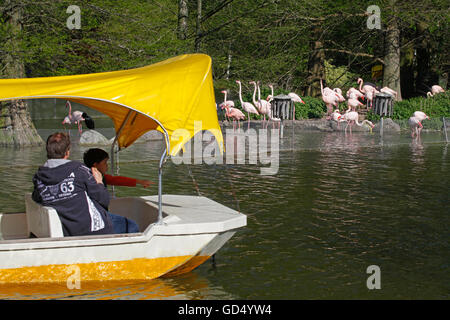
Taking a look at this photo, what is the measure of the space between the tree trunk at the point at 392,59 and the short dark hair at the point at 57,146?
27.8m

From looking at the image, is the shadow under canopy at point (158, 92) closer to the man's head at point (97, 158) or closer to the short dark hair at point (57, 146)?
the short dark hair at point (57, 146)

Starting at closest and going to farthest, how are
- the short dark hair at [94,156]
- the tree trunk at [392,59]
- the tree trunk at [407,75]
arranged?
the short dark hair at [94,156], the tree trunk at [392,59], the tree trunk at [407,75]

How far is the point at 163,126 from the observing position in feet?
23.9

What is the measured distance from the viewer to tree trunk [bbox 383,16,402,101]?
1297 inches

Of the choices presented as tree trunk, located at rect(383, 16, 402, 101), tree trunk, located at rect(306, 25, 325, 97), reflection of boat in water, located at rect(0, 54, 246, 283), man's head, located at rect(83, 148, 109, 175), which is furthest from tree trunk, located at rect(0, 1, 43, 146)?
tree trunk, located at rect(383, 16, 402, 101)

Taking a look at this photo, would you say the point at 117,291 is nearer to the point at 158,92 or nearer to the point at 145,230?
the point at 145,230

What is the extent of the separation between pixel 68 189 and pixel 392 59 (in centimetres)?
2846

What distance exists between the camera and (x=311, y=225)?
409 inches

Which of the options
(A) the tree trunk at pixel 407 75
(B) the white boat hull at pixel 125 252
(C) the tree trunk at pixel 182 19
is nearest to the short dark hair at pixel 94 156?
(B) the white boat hull at pixel 125 252

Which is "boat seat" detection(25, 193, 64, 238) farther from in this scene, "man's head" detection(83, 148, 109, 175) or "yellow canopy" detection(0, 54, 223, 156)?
"yellow canopy" detection(0, 54, 223, 156)

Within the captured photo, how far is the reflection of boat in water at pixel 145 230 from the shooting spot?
7098 millimetres

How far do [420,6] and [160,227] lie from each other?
87.0 feet
